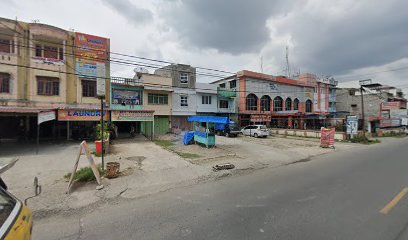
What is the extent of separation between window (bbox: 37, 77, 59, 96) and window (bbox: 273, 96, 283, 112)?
1291 inches

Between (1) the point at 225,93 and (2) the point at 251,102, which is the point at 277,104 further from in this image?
(1) the point at 225,93

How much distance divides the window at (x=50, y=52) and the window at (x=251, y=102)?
1020 inches

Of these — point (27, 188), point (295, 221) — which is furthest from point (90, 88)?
point (295, 221)

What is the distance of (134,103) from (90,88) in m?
4.76

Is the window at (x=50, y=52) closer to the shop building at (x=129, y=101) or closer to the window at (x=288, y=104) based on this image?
the shop building at (x=129, y=101)

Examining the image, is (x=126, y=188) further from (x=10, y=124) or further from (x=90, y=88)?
(x=10, y=124)

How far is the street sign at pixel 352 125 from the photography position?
810 inches

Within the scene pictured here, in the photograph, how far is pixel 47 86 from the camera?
17.8 meters

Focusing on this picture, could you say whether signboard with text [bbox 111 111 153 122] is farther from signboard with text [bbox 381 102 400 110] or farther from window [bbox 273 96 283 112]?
signboard with text [bbox 381 102 400 110]

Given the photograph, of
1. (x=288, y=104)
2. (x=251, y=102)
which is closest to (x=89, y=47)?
(x=251, y=102)

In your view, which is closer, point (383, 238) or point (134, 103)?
point (383, 238)

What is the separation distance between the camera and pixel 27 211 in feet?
7.75

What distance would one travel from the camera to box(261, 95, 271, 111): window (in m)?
33.8

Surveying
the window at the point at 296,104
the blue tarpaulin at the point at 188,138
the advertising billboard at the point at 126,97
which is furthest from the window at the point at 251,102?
the blue tarpaulin at the point at 188,138
